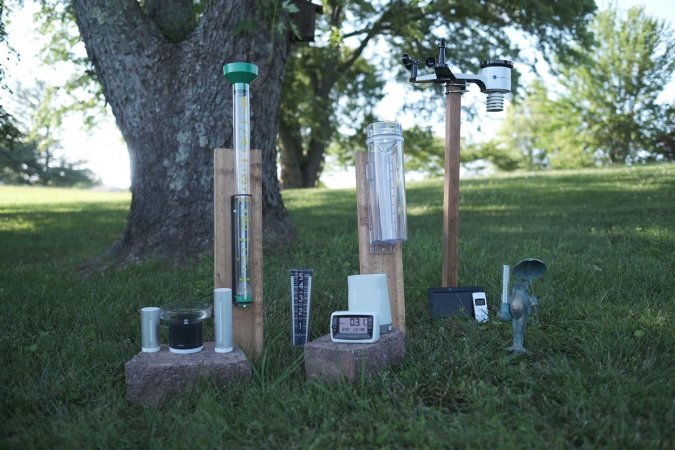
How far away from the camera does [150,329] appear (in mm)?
3107

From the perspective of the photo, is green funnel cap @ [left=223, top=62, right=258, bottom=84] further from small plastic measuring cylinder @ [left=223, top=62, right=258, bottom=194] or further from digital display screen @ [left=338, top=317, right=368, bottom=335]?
digital display screen @ [left=338, top=317, right=368, bottom=335]

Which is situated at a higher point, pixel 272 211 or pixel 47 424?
pixel 272 211

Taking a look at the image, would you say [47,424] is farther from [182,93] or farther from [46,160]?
[46,160]

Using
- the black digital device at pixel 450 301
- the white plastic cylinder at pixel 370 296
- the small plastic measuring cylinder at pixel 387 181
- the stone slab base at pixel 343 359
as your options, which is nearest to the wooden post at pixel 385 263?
the small plastic measuring cylinder at pixel 387 181

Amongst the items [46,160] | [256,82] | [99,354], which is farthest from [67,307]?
[46,160]

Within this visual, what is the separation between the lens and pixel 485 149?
35188mm

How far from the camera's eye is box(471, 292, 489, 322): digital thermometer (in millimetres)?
3812

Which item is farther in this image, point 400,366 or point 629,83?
point 629,83

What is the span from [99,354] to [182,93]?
3.09 meters

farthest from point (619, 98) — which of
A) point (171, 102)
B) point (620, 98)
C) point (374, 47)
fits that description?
point (171, 102)

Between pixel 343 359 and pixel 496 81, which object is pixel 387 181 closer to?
pixel 343 359

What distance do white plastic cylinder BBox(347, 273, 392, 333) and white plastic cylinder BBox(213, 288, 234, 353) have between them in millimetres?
667

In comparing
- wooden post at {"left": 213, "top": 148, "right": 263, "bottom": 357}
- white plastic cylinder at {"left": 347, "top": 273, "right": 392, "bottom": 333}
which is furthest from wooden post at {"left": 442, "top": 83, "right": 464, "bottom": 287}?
wooden post at {"left": 213, "top": 148, "right": 263, "bottom": 357}

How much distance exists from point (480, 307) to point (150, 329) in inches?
81.5
